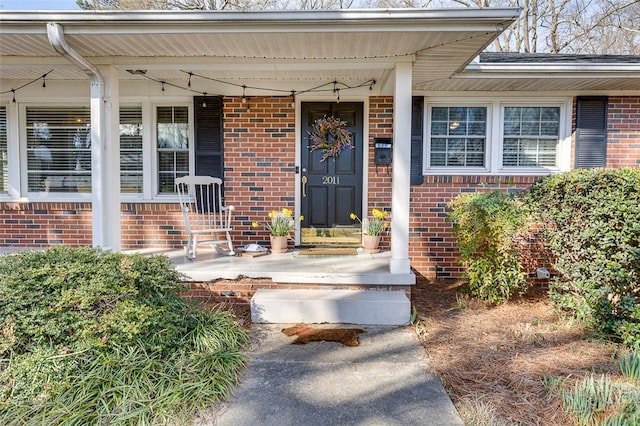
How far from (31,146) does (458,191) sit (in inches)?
228

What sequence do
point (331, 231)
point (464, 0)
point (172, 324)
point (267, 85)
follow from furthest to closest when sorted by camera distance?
1. point (464, 0)
2. point (331, 231)
3. point (267, 85)
4. point (172, 324)

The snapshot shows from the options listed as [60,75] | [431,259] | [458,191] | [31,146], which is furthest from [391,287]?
[31,146]

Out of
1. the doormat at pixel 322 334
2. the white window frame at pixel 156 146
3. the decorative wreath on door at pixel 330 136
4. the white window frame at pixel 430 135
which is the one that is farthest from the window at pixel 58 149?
the white window frame at pixel 430 135

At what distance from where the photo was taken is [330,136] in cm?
542

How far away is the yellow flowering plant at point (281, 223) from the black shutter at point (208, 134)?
944 mm

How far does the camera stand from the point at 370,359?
3020mm

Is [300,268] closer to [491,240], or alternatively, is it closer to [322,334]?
[322,334]

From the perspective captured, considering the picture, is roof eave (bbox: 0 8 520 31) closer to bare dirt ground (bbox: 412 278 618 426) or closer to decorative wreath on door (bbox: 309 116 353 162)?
decorative wreath on door (bbox: 309 116 353 162)

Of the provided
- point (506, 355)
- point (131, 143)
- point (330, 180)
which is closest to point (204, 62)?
point (131, 143)

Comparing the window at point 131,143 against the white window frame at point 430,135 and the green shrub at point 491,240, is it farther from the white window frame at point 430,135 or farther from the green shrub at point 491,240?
the green shrub at point 491,240

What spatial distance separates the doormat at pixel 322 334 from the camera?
335 centimetres

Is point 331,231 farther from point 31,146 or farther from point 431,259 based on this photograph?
point 31,146

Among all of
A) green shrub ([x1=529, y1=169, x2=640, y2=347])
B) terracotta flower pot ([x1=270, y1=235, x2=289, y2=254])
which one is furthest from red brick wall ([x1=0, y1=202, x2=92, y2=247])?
green shrub ([x1=529, y1=169, x2=640, y2=347])

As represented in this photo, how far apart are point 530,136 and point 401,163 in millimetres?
2567
